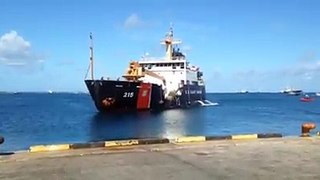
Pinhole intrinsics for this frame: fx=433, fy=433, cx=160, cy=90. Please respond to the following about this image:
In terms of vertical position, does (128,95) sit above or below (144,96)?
above

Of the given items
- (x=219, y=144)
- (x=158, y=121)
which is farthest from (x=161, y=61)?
(x=219, y=144)

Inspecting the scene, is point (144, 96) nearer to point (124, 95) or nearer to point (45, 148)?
point (124, 95)

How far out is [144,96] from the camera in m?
65.0

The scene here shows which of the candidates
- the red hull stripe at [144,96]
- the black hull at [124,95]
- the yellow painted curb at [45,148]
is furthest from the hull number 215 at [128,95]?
the yellow painted curb at [45,148]

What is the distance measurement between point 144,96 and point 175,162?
54658mm

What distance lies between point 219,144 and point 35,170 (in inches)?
260

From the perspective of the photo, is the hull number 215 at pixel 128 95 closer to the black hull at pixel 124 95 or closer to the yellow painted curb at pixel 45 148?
the black hull at pixel 124 95

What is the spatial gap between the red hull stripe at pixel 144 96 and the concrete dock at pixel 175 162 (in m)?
48.7

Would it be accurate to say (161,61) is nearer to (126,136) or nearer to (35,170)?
(126,136)

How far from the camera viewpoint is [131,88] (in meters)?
61.6

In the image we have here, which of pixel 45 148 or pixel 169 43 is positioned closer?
pixel 45 148

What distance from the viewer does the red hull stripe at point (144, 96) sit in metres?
62.9

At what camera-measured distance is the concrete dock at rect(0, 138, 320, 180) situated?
8.83 metres

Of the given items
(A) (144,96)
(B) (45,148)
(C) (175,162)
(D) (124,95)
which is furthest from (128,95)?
(C) (175,162)
